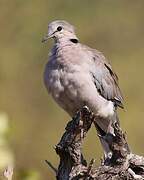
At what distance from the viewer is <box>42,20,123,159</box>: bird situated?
6.94 meters

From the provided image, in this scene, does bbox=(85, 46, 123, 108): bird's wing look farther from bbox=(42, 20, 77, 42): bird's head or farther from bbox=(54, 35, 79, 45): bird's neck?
bbox=(42, 20, 77, 42): bird's head

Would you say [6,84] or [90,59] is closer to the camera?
[90,59]

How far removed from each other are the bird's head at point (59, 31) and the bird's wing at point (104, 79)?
30cm

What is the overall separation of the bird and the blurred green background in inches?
Result: 87.3

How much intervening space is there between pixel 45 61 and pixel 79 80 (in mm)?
5482

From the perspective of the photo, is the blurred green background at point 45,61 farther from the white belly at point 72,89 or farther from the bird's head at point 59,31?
the white belly at point 72,89

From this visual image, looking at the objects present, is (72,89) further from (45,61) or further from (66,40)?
(45,61)

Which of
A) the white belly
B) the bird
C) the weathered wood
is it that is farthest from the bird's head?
the weathered wood

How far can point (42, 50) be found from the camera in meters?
13.0

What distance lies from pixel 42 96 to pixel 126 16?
3.61m

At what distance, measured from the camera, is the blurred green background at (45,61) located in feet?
38.7

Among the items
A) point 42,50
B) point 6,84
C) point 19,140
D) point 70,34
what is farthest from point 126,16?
point 70,34

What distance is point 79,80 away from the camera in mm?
6953

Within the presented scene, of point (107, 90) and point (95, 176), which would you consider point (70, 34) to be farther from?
point (95, 176)
